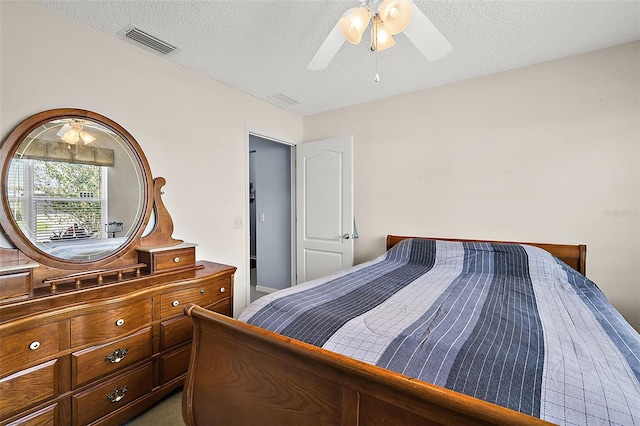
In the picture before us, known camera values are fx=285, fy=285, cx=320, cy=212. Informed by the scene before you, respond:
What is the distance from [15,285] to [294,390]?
1.45 meters

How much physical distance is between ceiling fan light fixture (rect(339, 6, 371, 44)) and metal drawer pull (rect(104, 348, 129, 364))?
2.08 metres

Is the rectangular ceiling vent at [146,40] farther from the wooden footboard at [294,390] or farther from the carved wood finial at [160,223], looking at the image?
the wooden footboard at [294,390]

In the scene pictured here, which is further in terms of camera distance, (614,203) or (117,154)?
(614,203)

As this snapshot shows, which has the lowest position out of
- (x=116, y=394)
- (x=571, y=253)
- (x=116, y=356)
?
(x=116, y=394)

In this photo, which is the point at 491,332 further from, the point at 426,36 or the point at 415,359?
the point at 426,36

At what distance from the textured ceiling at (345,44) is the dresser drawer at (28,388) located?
1.99 metres

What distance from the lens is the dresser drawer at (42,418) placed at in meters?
1.27

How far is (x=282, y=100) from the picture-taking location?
3.20m

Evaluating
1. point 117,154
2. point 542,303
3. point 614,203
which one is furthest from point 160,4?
point 614,203

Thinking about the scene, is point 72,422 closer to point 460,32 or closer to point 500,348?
point 500,348

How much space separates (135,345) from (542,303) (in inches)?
89.6

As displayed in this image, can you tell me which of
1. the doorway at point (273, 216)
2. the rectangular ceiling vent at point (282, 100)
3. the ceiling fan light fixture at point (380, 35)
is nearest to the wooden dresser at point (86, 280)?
the rectangular ceiling vent at point (282, 100)

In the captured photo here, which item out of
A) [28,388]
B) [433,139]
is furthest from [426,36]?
[28,388]

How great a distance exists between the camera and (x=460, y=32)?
77.3 inches
